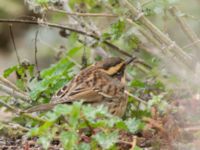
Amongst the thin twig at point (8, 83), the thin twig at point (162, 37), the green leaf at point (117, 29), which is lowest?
the thin twig at point (8, 83)

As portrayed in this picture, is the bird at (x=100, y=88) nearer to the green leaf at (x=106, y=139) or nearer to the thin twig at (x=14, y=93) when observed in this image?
the thin twig at (x=14, y=93)

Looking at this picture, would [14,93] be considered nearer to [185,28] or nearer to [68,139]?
[185,28]

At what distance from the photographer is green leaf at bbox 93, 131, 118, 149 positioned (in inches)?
179

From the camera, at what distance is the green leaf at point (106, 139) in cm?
454

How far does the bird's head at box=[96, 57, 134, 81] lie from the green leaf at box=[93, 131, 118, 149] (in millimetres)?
1571

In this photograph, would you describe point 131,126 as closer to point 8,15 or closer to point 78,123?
point 78,123

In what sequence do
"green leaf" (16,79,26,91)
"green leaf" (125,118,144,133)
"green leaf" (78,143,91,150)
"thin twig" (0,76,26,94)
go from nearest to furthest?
"green leaf" (78,143,91,150) < "green leaf" (125,118,144,133) < "thin twig" (0,76,26,94) < "green leaf" (16,79,26,91)

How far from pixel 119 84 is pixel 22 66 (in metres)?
0.79

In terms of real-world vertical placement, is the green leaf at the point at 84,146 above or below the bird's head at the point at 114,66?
below

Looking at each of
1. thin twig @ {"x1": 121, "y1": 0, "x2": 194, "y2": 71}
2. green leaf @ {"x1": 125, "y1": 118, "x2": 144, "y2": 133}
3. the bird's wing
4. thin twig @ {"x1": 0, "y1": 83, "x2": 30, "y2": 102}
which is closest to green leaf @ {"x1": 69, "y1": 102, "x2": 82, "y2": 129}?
green leaf @ {"x1": 125, "y1": 118, "x2": 144, "y2": 133}

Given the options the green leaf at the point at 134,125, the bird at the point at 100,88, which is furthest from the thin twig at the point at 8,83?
the green leaf at the point at 134,125

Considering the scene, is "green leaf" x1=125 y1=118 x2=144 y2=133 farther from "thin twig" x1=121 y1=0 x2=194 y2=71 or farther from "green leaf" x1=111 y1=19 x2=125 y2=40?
"green leaf" x1=111 y1=19 x2=125 y2=40

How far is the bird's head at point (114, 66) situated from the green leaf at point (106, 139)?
61.9 inches

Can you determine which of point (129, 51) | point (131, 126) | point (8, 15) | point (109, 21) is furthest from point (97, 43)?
point (8, 15)
